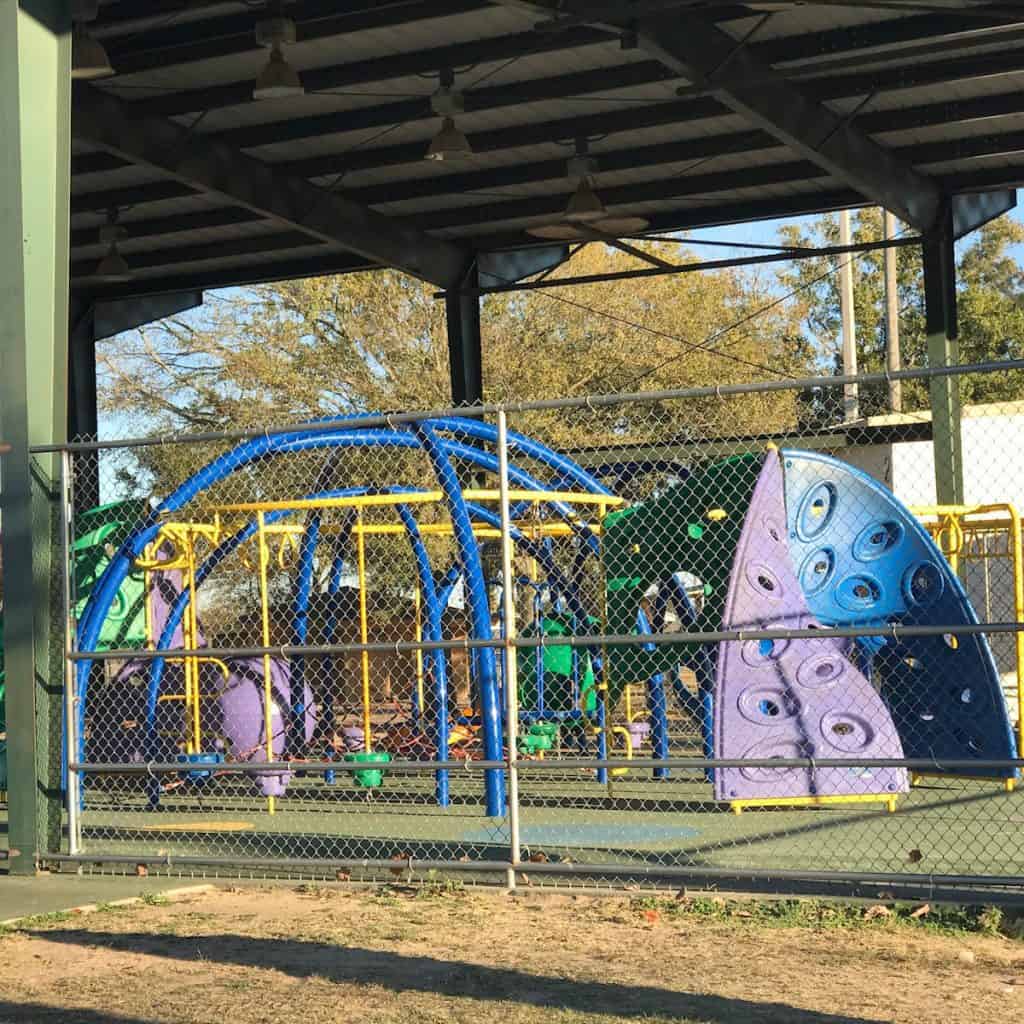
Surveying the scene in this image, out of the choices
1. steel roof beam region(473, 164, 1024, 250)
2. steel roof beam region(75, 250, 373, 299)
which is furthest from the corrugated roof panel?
steel roof beam region(75, 250, 373, 299)

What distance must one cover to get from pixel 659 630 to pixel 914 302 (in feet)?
111

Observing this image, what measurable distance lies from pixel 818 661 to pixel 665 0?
5648mm

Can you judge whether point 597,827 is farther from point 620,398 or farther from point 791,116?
Answer: point 791,116

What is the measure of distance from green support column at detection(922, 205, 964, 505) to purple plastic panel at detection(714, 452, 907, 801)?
747cm

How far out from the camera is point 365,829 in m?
11.7

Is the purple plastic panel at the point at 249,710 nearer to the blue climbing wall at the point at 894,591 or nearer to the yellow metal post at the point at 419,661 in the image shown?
the yellow metal post at the point at 419,661

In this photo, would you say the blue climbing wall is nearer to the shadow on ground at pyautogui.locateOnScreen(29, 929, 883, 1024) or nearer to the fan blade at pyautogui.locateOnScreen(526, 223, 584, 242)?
the shadow on ground at pyautogui.locateOnScreen(29, 929, 883, 1024)

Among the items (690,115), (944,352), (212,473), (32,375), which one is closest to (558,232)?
(690,115)

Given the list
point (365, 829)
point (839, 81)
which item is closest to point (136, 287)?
point (839, 81)

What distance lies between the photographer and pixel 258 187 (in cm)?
1925

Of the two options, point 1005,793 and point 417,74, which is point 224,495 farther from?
point 1005,793

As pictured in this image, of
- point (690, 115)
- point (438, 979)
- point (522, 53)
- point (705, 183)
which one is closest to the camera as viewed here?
point (438, 979)

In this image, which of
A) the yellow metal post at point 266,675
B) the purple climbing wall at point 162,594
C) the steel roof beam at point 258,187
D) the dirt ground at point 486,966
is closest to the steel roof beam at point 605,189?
the steel roof beam at point 258,187

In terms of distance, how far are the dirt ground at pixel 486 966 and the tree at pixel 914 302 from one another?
3377cm
